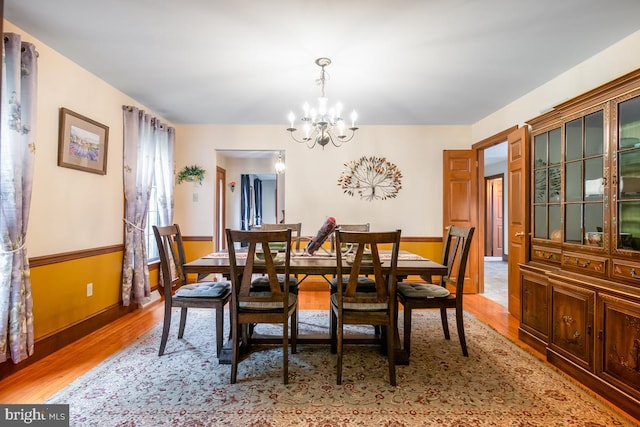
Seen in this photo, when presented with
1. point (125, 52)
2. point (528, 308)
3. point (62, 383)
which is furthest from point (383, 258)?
point (125, 52)

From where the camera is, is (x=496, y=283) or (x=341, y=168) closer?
(x=341, y=168)

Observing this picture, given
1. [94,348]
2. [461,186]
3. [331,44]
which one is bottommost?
[94,348]

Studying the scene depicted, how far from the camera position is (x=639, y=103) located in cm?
197

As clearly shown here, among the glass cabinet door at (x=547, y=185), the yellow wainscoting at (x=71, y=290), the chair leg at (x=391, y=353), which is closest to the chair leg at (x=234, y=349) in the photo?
the chair leg at (x=391, y=353)

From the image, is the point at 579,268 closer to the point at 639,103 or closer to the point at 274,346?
the point at 639,103

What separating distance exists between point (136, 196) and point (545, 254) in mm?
4155

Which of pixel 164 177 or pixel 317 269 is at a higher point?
pixel 164 177

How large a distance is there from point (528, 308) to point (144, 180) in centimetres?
422

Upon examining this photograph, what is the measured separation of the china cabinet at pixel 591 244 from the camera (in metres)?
1.94

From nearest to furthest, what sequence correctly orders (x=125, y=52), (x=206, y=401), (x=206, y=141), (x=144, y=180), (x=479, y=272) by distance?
(x=206, y=401)
(x=125, y=52)
(x=144, y=180)
(x=479, y=272)
(x=206, y=141)

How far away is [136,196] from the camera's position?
3701mm

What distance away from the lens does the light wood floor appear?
208 cm

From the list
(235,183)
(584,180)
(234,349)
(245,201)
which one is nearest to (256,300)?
(234,349)

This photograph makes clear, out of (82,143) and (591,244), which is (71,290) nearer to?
(82,143)
